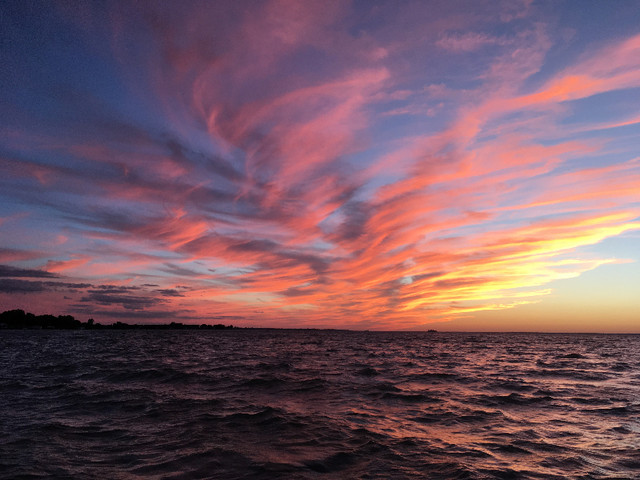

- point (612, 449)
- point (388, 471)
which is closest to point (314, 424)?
point (388, 471)

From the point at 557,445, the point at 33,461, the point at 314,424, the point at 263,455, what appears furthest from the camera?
the point at 314,424

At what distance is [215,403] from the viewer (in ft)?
54.3

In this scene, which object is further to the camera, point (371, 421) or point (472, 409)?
point (472, 409)

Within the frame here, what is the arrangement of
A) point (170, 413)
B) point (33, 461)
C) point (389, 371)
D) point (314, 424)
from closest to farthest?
point (33, 461) → point (314, 424) → point (170, 413) → point (389, 371)

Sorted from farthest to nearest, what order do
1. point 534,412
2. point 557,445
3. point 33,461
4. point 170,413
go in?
point 534,412, point 170,413, point 557,445, point 33,461

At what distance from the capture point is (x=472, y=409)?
15953 millimetres

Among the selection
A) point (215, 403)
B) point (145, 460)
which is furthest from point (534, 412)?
point (145, 460)

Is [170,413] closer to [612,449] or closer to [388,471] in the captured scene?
[388,471]

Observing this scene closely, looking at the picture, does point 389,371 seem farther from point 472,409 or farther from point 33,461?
point 33,461

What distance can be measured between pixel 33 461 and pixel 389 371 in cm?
2467

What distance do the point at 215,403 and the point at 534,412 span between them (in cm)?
1412

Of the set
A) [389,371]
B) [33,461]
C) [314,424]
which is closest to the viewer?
[33,461]

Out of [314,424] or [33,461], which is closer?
[33,461]

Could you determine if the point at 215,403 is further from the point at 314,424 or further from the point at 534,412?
the point at 534,412
